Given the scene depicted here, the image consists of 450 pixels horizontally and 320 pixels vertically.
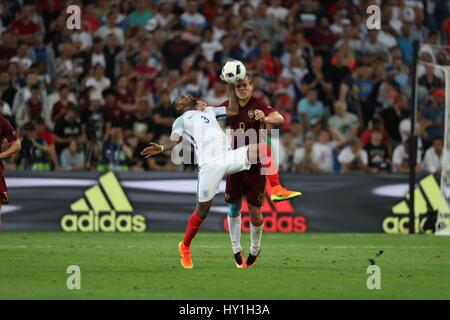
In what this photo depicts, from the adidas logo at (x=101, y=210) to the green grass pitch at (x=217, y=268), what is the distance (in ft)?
5.20

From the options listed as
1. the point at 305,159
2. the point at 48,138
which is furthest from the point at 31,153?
the point at 305,159

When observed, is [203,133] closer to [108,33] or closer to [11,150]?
[11,150]

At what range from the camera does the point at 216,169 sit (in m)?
15.2

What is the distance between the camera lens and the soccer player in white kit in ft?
49.8

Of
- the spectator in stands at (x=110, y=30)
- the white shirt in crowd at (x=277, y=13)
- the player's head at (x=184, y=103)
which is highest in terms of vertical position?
the white shirt in crowd at (x=277, y=13)

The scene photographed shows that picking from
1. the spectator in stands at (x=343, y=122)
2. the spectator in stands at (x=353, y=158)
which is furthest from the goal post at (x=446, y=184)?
the spectator in stands at (x=343, y=122)

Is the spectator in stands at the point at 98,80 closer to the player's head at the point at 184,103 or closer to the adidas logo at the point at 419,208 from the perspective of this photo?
the adidas logo at the point at 419,208

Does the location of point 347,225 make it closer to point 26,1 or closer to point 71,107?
point 71,107

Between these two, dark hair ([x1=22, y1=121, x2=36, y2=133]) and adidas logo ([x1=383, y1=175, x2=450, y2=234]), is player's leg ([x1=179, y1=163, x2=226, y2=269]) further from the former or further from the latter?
dark hair ([x1=22, y1=121, x2=36, y2=133])

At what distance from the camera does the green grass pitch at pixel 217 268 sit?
495 inches

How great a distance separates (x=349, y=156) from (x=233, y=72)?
11494mm

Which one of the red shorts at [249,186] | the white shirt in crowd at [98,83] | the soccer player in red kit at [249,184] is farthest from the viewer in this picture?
the white shirt in crowd at [98,83]

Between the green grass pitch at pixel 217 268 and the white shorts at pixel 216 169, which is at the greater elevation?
the white shorts at pixel 216 169
